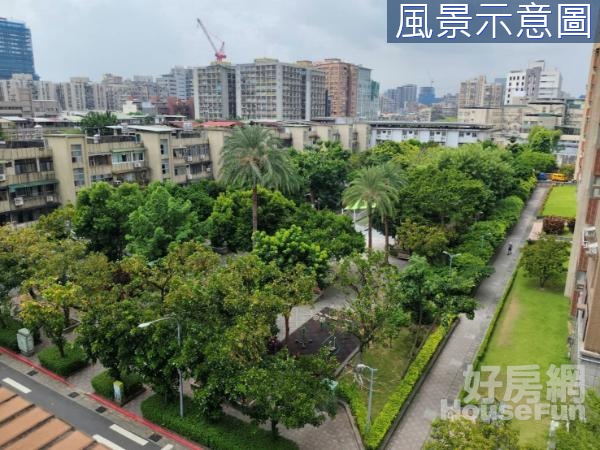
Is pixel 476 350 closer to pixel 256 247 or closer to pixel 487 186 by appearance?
pixel 256 247

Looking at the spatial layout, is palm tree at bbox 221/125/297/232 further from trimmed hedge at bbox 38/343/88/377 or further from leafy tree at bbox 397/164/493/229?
trimmed hedge at bbox 38/343/88/377

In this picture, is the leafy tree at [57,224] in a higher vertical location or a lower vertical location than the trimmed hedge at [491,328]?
higher

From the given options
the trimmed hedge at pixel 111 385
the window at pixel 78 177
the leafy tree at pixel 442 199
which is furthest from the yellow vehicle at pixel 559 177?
the trimmed hedge at pixel 111 385

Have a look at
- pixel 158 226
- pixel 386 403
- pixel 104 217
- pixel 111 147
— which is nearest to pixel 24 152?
pixel 111 147

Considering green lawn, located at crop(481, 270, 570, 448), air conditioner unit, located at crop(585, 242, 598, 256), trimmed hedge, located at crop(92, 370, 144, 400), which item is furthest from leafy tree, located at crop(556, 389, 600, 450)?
trimmed hedge, located at crop(92, 370, 144, 400)

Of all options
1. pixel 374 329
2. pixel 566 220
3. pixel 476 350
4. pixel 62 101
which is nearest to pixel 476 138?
pixel 566 220

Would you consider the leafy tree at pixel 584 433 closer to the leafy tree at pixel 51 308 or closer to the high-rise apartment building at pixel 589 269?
the high-rise apartment building at pixel 589 269

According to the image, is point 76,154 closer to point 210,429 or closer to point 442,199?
point 210,429

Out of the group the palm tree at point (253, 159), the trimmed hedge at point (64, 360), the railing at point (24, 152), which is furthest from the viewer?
the railing at point (24, 152)
